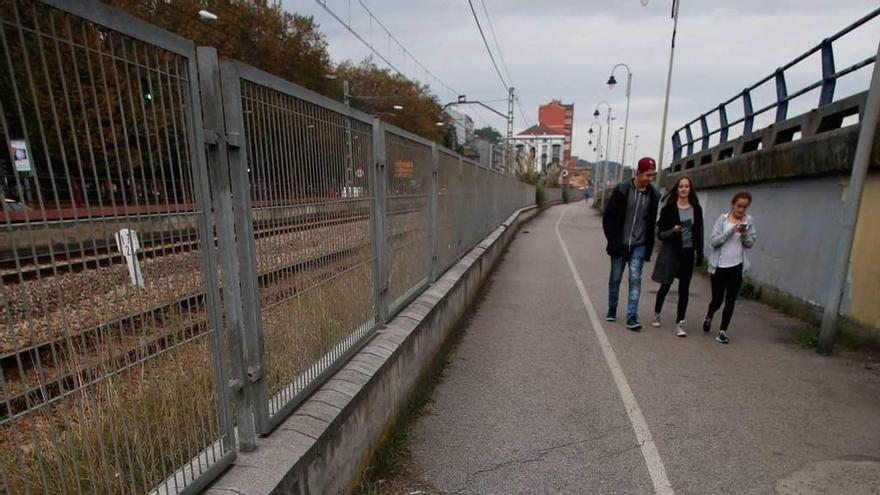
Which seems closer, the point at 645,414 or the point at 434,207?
the point at 645,414

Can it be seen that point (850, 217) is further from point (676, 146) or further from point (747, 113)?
point (676, 146)

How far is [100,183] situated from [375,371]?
2.07 meters

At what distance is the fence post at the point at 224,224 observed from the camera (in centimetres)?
200

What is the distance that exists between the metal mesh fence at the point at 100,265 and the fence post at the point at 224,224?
0.08m

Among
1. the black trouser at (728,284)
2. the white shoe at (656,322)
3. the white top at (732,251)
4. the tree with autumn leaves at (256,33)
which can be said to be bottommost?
the white shoe at (656,322)

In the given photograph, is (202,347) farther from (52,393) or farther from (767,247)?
(767,247)

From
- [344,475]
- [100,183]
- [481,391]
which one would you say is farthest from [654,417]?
[100,183]

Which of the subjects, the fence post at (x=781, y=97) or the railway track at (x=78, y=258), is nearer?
the railway track at (x=78, y=258)

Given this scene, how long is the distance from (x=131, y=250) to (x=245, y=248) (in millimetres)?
570

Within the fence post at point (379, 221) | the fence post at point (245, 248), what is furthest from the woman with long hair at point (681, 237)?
the fence post at point (245, 248)

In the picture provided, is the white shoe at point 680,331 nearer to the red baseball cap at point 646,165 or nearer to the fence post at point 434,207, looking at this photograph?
the red baseball cap at point 646,165

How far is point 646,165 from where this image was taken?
6.04 metres

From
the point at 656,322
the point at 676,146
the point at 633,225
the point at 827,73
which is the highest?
the point at 827,73

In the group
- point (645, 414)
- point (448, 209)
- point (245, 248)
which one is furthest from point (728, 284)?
point (245, 248)
